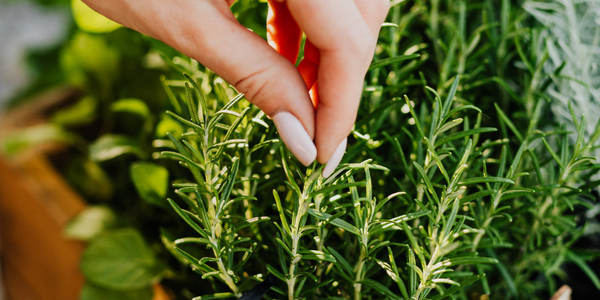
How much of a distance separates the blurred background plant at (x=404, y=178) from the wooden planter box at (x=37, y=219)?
0.05m

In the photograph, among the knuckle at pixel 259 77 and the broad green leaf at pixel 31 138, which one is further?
the broad green leaf at pixel 31 138

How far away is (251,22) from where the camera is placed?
0.51m

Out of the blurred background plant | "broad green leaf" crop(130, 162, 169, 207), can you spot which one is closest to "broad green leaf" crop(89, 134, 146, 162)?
the blurred background plant

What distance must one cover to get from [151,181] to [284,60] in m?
0.26

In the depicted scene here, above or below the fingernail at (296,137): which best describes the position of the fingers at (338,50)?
above

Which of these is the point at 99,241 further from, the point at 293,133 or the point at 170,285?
the point at 293,133

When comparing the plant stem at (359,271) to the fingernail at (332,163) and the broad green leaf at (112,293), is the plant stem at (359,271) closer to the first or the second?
the fingernail at (332,163)

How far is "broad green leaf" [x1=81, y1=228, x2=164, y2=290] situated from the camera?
495 millimetres

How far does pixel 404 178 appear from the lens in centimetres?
41

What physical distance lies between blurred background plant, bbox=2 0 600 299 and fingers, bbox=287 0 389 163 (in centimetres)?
4

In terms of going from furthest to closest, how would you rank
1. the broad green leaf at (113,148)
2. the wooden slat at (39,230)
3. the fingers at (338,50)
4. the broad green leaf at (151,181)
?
the wooden slat at (39,230) < the broad green leaf at (113,148) < the broad green leaf at (151,181) < the fingers at (338,50)

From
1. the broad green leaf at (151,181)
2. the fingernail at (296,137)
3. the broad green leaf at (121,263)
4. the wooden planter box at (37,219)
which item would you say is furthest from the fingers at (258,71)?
the wooden planter box at (37,219)

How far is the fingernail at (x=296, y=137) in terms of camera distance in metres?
0.30

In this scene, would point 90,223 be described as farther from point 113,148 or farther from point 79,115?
point 79,115
